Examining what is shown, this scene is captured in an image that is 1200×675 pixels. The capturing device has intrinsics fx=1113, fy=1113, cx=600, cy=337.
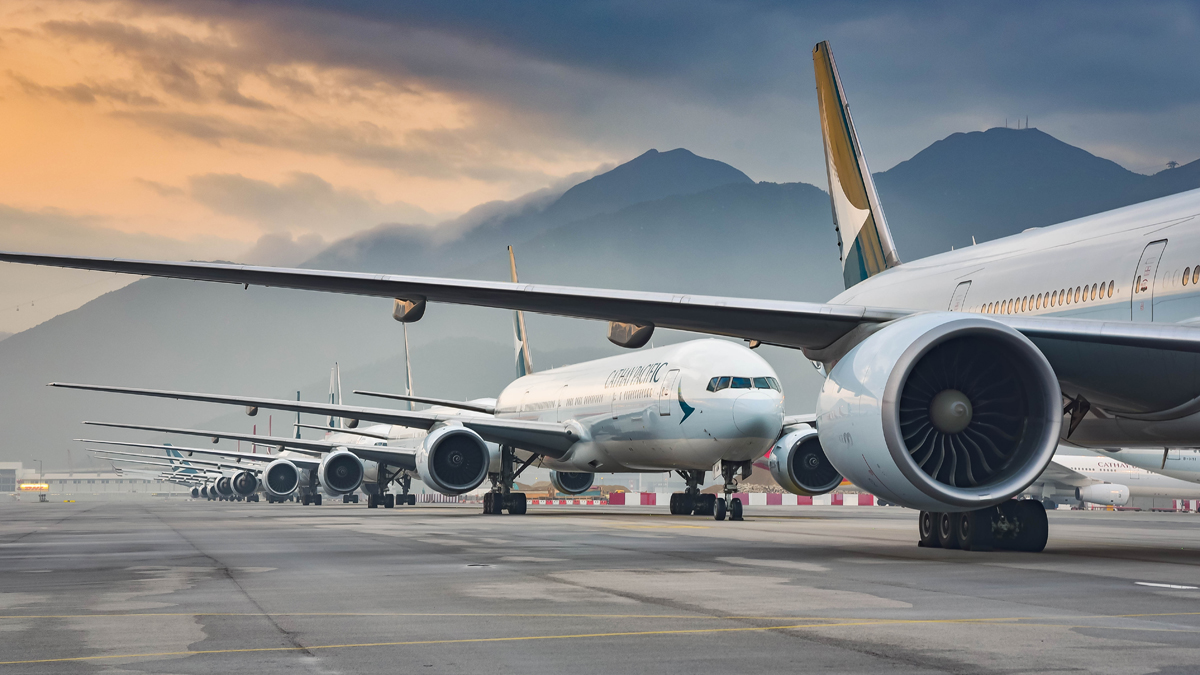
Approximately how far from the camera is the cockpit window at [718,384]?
75.5ft

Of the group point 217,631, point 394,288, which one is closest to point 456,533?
point 394,288

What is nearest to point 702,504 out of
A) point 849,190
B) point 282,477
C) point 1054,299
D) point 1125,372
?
point 849,190

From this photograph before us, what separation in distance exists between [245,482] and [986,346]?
7106 cm

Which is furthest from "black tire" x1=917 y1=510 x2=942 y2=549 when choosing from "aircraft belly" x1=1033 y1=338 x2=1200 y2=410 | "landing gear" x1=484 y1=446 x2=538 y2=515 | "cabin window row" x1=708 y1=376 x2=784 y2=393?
"landing gear" x1=484 y1=446 x2=538 y2=515

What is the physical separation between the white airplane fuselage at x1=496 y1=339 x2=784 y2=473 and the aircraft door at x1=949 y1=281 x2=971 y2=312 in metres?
9.81

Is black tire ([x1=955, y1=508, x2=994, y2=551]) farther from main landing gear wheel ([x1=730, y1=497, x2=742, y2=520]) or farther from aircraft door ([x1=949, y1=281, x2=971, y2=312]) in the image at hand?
main landing gear wheel ([x1=730, y1=497, x2=742, y2=520])

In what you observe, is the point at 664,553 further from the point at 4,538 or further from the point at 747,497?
the point at 747,497

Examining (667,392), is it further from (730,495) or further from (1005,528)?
(1005,528)

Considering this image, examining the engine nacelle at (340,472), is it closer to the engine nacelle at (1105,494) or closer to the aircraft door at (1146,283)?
the engine nacelle at (1105,494)

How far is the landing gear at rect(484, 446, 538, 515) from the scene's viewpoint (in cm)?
2977

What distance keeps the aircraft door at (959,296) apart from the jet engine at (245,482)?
6794 cm

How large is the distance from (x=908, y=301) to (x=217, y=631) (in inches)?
380

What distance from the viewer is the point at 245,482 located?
74812mm

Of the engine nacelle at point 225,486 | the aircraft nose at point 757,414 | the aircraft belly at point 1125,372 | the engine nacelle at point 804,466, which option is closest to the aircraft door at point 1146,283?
the aircraft belly at point 1125,372
